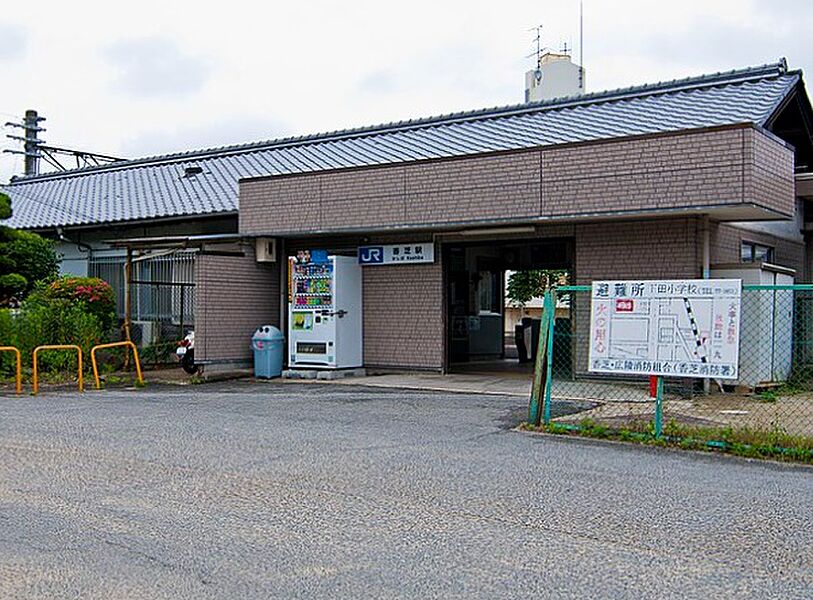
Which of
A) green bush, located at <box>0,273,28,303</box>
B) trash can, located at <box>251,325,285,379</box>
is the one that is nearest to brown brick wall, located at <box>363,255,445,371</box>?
trash can, located at <box>251,325,285,379</box>

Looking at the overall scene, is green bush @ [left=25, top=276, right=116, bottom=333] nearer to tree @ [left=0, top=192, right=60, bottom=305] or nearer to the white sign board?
tree @ [left=0, top=192, right=60, bottom=305]

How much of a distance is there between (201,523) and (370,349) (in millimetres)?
11078

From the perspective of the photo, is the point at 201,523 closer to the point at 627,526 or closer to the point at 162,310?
the point at 627,526

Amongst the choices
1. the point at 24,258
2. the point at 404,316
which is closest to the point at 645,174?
the point at 404,316

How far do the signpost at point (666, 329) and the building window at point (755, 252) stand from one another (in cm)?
677

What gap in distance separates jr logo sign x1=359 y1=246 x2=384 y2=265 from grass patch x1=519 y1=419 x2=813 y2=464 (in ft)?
23.9

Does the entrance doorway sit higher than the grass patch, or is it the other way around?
the entrance doorway

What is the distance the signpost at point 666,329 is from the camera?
9211mm

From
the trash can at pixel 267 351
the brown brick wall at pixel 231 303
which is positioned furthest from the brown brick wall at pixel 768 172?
the brown brick wall at pixel 231 303

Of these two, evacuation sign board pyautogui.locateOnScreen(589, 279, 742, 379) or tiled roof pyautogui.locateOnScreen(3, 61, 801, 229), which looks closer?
evacuation sign board pyautogui.locateOnScreen(589, 279, 742, 379)

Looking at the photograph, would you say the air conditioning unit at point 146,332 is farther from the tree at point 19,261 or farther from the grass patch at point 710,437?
the grass patch at point 710,437

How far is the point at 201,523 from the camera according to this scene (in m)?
6.23

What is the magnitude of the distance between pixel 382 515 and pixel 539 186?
8878 mm

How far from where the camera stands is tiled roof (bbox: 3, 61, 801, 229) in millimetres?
16250
